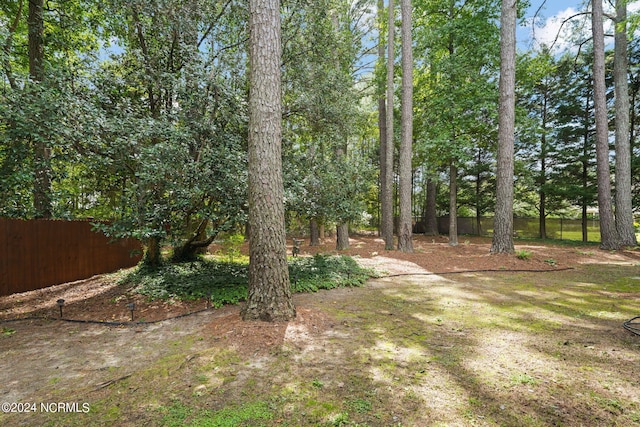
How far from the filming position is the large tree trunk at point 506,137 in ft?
24.2

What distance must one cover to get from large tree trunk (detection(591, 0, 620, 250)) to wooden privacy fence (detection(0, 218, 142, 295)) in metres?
12.4

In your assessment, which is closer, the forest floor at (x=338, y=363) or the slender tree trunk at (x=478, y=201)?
the forest floor at (x=338, y=363)

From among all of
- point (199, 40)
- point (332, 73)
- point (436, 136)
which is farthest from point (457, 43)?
point (199, 40)

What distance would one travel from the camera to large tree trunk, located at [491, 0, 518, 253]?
7.37m

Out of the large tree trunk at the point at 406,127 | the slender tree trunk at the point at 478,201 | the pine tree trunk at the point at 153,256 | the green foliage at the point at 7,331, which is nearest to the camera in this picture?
the green foliage at the point at 7,331

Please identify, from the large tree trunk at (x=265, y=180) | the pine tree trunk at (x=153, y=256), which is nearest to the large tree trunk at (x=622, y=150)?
the large tree trunk at (x=265, y=180)

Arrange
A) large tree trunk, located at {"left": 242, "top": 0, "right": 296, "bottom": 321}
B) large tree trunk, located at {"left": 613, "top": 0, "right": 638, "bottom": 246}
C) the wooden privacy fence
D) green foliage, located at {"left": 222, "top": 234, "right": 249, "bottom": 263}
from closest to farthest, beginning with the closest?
large tree trunk, located at {"left": 242, "top": 0, "right": 296, "bottom": 321}, the wooden privacy fence, green foliage, located at {"left": 222, "top": 234, "right": 249, "bottom": 263}, large tree trunk, located at {"left": 613, "top": 0, "right": 638, "bottom": 246}

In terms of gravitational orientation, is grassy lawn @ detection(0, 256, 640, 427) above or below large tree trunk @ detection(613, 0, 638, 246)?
below

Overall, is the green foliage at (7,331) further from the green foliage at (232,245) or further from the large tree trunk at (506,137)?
the large tree trunk at (506,137)

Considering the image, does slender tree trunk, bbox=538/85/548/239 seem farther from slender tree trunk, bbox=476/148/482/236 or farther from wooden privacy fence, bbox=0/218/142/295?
wooden privacy fence, bbox=0/218/142/295

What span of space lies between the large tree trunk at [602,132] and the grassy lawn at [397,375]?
6563 millimetres

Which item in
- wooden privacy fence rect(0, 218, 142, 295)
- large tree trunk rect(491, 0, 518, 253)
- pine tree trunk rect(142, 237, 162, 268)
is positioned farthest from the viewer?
large tree trunk rect(491, 0, 518, 253)

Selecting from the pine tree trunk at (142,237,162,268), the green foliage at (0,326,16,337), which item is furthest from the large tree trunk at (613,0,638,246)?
the green foliage at (0,326,16,337)

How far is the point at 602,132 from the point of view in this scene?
28.0 ft
